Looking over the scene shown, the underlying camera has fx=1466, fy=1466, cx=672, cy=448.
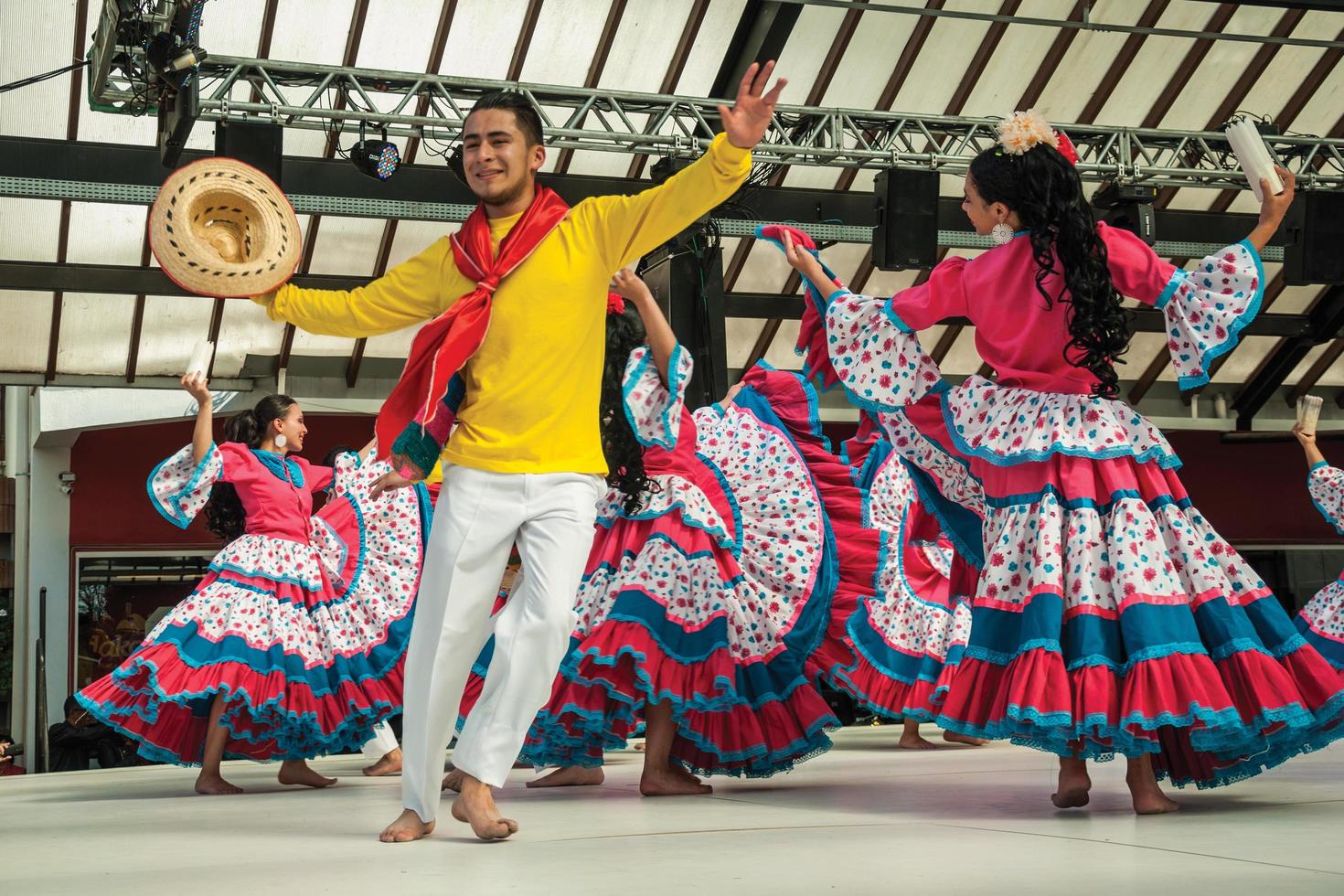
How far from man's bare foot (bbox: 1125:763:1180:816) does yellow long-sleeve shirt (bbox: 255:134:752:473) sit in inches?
50.1

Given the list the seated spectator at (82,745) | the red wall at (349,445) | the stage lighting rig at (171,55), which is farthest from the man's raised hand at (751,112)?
the red wall at (349,445)

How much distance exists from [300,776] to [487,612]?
231 centimetres

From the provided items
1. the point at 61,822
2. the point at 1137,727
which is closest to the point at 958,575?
the point at 1137,727

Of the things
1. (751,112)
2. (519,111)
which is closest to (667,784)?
(519,111)

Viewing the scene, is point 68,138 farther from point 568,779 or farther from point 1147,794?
point 1147,794

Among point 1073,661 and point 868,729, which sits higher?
point 1073,661

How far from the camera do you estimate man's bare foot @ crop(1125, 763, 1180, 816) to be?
118 inches

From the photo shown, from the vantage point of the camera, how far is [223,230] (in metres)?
3.10

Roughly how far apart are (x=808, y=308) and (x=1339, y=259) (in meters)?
6.65

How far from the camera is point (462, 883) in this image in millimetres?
2172

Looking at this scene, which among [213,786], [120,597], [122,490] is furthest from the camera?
[122,490]

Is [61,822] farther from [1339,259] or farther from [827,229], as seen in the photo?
[1339,259]

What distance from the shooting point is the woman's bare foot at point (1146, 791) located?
2996 mm

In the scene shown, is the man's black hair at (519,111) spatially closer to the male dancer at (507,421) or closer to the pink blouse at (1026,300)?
the male dancer at (507,421)
